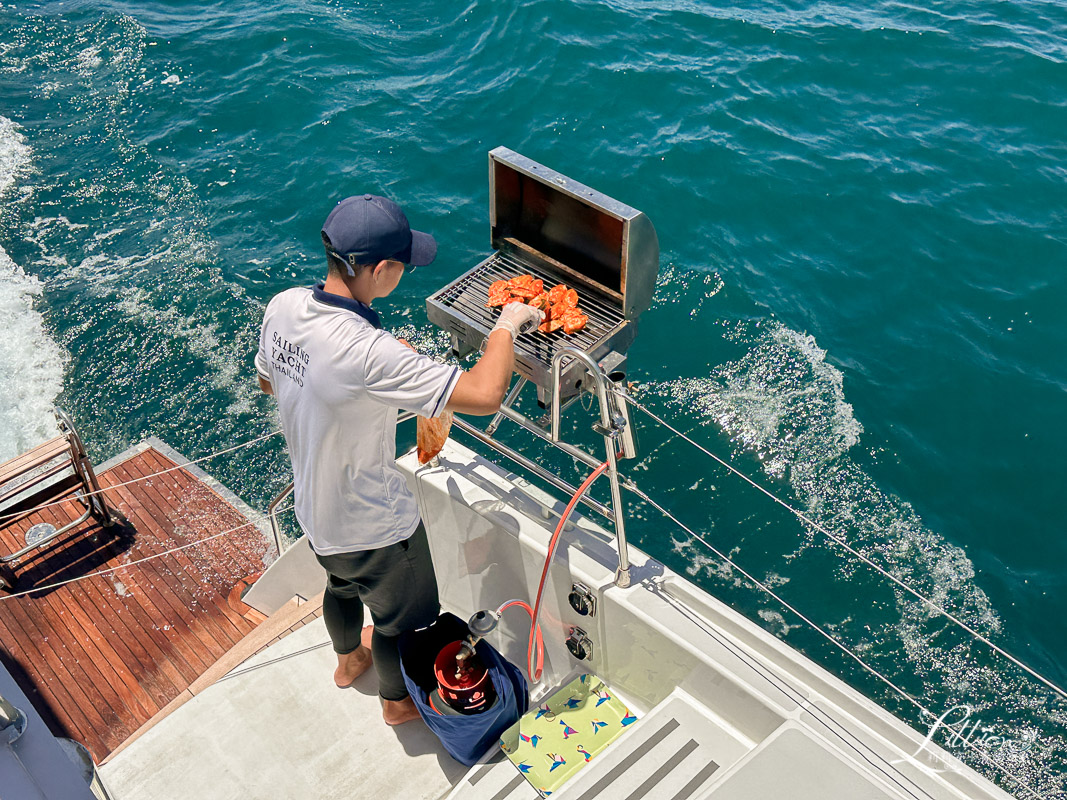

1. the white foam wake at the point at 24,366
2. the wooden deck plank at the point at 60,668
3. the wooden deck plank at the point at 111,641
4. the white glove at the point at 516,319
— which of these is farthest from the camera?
the white foam wake at the point at 24,366

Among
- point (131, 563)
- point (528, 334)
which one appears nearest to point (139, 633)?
point (131, 563)

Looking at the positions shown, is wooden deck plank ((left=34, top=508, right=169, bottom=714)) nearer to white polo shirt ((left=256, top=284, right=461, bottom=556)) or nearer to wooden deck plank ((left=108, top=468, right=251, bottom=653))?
wooden deck plank ((left=108, top=468, right=251, bottom=653))

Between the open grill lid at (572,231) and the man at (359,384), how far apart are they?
59cm

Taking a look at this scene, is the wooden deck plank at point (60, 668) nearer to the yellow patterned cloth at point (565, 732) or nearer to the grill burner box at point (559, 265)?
the yellow patterned cloth at point (565, 732)

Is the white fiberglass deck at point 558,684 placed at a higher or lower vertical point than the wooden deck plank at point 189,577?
higher

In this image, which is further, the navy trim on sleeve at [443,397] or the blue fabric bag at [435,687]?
the blue fabric bag at [435,687]

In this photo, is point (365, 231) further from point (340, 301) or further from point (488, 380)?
point (488, 380)

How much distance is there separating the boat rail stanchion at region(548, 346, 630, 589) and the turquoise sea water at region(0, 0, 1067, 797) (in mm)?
2951

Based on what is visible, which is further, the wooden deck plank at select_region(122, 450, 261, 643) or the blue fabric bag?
the wooden deck plank at select_region(122, 450, 261, 643)

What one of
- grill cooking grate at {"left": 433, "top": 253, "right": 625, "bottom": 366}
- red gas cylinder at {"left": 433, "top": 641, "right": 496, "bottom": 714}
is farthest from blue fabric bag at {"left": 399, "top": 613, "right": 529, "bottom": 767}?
grill cooking grate at {"left": 433, "top": 253, "right": 625, "bottom": 366}

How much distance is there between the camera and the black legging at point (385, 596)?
2.67 m

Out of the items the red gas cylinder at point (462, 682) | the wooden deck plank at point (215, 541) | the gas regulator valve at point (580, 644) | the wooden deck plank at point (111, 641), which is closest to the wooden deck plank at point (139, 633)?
the wooden deck plank at point (111, 641)

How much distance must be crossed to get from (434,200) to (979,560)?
5697 mm

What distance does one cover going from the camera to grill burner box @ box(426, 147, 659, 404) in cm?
300
